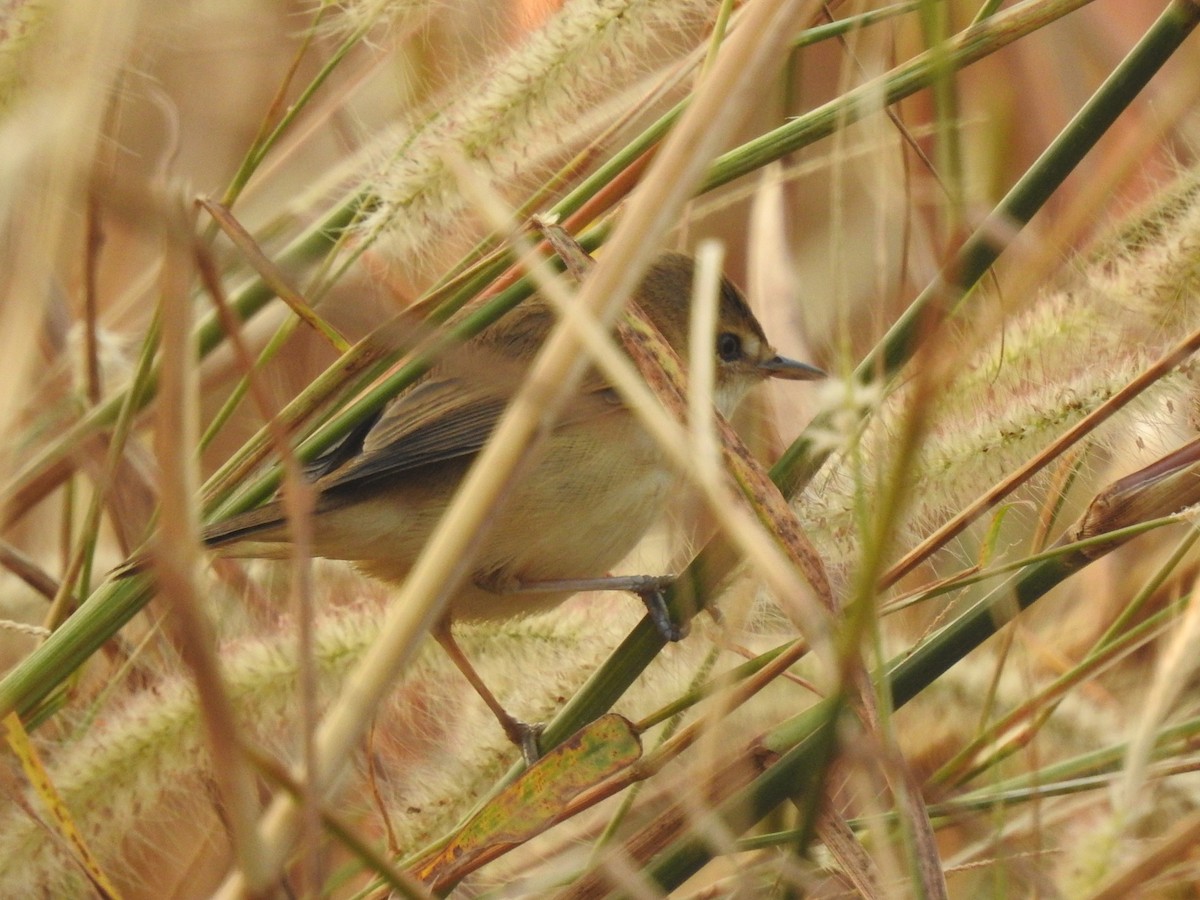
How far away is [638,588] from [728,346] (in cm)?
68

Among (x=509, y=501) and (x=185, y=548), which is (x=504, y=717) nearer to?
(x=509, y=501)

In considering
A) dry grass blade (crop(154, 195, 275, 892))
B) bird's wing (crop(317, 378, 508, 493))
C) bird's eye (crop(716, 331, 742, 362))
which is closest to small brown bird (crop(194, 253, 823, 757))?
bird's wing (crop(317, 378, 508, 493))

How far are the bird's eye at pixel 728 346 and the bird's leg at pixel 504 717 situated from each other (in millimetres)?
886

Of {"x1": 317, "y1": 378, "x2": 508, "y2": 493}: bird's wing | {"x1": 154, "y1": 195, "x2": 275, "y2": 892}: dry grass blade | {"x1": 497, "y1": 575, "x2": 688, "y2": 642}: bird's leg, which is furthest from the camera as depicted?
{"x1": 317, "y1": 378, "x2": 508, "y2": 493}: bird's wing

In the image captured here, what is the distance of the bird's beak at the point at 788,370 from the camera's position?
2.72 meters

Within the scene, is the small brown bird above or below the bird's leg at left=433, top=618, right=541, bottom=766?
above

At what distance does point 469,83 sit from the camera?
2.03 metres

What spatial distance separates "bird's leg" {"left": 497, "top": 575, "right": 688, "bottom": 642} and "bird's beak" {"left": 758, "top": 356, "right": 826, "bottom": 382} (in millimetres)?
609

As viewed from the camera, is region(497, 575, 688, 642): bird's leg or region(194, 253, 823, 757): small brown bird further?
region(194, 253, 823, 757): small brown bird

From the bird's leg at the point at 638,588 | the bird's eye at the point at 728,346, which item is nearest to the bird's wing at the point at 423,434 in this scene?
the bird's leg at the point at 638,588

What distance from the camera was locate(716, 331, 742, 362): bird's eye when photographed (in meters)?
2.70

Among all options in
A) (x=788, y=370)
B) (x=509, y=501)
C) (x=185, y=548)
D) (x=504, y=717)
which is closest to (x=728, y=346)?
(x=788, y=370)

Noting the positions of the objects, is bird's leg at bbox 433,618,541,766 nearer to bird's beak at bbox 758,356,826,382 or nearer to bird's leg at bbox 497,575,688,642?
bird's leg at bbox 497,575,688,642

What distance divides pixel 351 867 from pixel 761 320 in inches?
59.2
